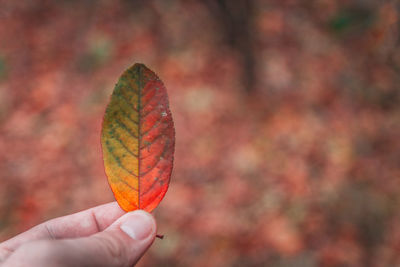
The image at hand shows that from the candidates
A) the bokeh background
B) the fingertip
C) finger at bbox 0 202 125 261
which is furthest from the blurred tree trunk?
the fingertip

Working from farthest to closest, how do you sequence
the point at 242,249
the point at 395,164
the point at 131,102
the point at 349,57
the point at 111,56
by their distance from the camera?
the point at 111,56, the point at 349,57, the point at 395,164, the point at 242,249, the point at 131,102

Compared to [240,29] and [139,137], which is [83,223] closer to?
[139,137]

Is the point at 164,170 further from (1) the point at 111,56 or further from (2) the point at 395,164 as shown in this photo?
(1) the point at 111,56

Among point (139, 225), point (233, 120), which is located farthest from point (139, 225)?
point (233, 120)

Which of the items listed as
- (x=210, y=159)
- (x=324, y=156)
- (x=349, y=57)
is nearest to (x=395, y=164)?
(x=324, y=156)

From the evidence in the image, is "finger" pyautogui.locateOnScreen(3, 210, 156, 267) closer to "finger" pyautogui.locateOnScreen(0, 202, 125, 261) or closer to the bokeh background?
"finger" pyautogui.locateOnScreen(0, 202, 125, 261)

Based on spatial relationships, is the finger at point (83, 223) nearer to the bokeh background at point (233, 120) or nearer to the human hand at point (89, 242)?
the human hand at point (89, 242)
